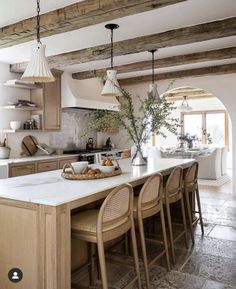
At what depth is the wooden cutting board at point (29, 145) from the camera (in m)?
5.63

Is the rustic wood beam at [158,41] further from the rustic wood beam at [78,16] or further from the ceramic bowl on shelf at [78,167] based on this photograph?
the ceramic bowl on shelf at [78,167]

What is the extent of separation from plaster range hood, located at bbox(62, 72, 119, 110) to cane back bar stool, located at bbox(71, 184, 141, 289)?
367 cm

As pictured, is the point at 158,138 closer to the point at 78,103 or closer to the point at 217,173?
the point at 217,173

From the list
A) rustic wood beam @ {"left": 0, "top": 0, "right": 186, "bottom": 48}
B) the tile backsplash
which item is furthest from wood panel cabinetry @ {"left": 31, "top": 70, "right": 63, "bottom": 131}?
rustic wood beam @ {"left": 0, "top": 0, "right": 186, "bottom": 48}

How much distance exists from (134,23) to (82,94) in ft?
10.5

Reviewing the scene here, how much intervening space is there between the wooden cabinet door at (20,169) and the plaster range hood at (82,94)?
1.83 m

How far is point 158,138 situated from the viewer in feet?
42.2

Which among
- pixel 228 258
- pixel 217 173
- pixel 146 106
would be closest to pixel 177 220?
pixel 228 258

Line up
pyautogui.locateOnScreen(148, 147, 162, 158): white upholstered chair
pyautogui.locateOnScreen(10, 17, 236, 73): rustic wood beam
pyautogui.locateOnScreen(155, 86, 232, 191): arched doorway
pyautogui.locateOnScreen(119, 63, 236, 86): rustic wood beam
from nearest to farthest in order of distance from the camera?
pyautogui.locateOnScreen(10, 17, 236, 73): rustic wood beam, pyautogui.locateOnScreen(119, 63, 236, 86): rustic wood beam, pyautogui.locateOnScreen(148, 147, 162, 158): white upholstered chair, pyautogui.locateOnScreen(155, 86, 232, 191): arched doorway

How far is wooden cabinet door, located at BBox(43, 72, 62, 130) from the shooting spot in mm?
5742

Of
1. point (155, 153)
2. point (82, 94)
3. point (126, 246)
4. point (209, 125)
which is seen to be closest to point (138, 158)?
point (126, 246)

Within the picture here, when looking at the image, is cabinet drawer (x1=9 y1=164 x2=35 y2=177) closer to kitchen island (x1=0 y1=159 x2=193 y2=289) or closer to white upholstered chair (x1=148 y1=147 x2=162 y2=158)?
kitchen island (x1=0 y1=159 x2=193 y2=289)

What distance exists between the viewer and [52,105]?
5.89 meters

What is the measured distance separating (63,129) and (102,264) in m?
4.91
